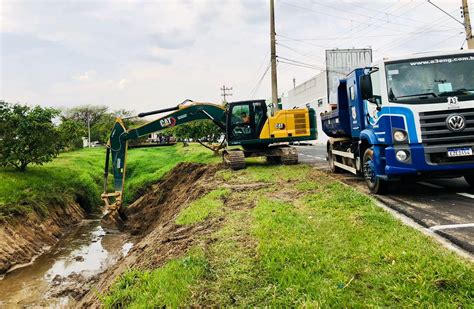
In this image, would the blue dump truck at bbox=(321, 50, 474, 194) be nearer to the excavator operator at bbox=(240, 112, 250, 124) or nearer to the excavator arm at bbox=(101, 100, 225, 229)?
the excavator operator at bbox=(240, 112, 250, 124)

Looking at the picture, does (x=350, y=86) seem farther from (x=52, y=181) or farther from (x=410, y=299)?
(x=52, y=181)

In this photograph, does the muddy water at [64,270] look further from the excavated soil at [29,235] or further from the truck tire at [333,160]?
the truck tire at [333,160]

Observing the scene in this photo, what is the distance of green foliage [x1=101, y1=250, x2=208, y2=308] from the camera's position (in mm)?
4375

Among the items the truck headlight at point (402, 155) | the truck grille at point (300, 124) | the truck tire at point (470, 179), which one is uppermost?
the truck grille at point (300, 124)

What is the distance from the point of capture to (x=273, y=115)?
1564 cm

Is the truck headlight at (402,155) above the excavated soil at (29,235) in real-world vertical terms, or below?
above

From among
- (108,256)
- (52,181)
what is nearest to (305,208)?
(108,256)

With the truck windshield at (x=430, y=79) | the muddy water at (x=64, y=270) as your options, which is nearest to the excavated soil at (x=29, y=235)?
the muddy water at (x=64, y=270)

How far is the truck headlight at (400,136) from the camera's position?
24.8 feet

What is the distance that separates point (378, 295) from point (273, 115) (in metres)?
12.2

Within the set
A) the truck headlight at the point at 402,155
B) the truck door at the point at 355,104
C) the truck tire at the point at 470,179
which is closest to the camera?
the truck headlight at the point at 402,155

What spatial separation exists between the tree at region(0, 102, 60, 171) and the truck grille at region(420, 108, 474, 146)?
16501 millimetres

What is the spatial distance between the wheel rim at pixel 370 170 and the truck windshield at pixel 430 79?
1585mm

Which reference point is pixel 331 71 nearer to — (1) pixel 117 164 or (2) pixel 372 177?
(1) pixel 117 164
